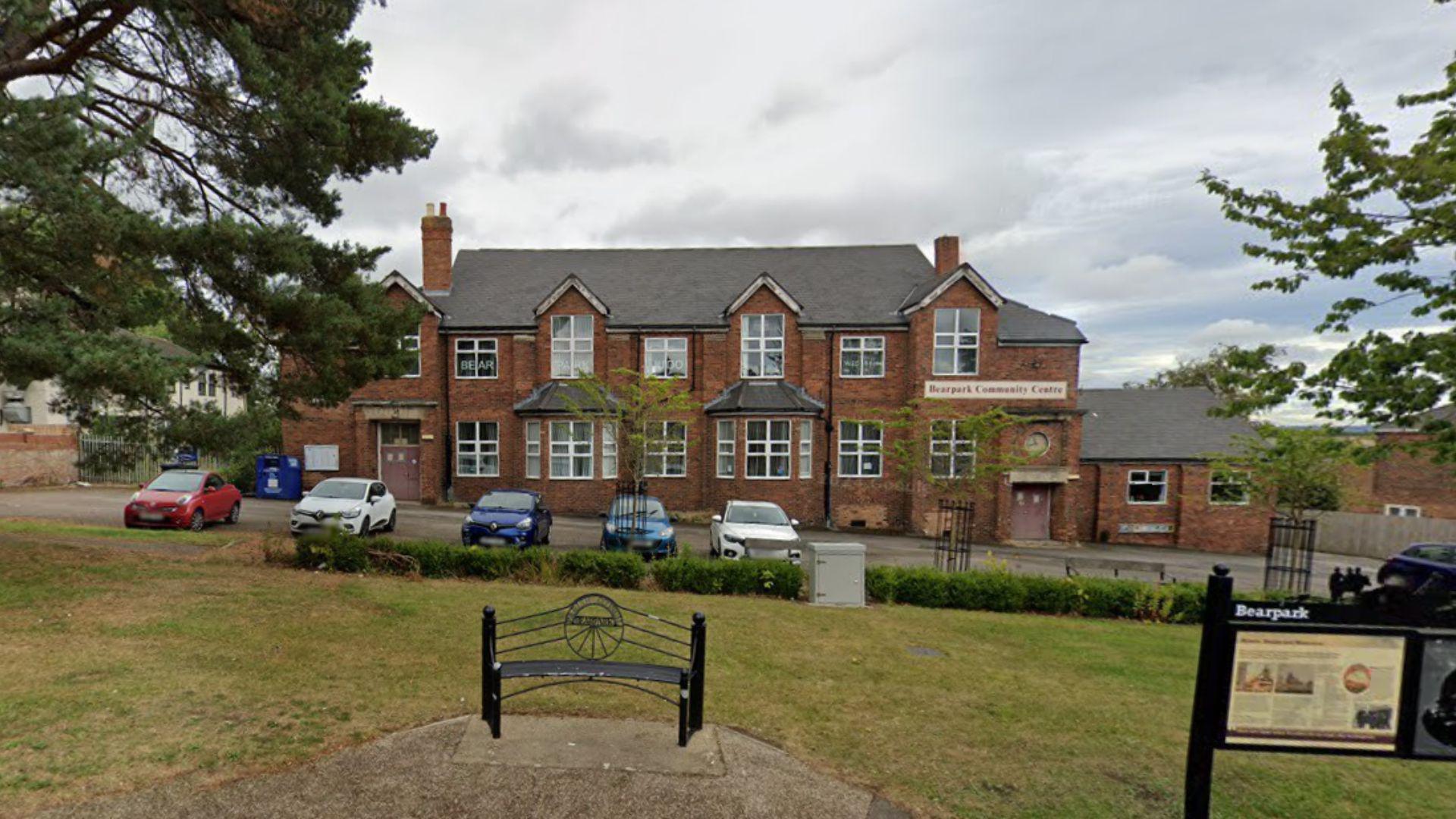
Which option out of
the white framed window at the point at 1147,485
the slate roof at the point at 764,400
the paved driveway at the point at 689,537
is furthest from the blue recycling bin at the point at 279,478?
the white framed window at the point at 1147,485

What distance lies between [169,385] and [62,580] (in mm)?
3585

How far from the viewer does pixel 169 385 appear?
8.12 m

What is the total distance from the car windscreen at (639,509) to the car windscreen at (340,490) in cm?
642

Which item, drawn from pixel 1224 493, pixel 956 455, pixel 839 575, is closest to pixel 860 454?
pixel 956 455

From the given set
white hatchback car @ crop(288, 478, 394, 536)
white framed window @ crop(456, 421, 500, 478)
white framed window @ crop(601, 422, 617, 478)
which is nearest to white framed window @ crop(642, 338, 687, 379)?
white framed window @ crop(601, 422, 617, 478)

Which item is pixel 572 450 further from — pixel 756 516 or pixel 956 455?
pixel 956 455

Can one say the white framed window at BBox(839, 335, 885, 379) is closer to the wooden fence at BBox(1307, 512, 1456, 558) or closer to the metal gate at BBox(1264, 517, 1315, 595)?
the metal gate at BBox(1264, 517, 1315, 595)

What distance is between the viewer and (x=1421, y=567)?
14453mm

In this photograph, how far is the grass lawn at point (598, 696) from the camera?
187 inches

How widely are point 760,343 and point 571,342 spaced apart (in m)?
7.15

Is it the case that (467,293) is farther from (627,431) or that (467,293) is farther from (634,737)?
(634,737)

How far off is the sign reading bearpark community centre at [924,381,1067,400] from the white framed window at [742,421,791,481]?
5.38 metres

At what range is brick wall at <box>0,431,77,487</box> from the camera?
2231 centimetres

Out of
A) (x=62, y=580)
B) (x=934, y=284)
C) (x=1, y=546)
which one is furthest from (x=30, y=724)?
(x=934, y=284)
